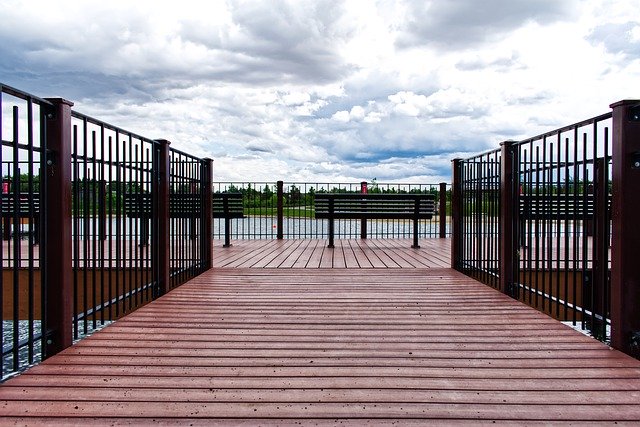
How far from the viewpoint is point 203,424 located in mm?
2088

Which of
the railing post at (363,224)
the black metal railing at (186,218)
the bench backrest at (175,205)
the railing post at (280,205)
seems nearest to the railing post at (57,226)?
the bench backrest at (175,205)

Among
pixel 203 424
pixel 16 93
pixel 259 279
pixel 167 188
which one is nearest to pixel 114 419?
pixel 203 424

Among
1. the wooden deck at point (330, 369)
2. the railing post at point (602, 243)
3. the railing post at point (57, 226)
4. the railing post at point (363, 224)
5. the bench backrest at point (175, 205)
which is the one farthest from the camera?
the railing post at point (363, 224)

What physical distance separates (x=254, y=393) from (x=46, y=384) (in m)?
1.08

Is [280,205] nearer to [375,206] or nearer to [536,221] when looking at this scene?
[375,206]

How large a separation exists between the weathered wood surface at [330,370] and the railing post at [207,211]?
7.44ft

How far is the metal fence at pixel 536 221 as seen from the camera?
11.4ft

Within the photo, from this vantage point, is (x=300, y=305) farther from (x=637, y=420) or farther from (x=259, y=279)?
(x=637, y=420)

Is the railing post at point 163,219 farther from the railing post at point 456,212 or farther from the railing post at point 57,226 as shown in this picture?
the railing post at point 456,212

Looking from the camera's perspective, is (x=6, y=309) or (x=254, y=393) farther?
(x=6, y=309)

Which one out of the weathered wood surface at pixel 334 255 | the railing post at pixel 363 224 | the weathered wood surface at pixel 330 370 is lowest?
the weathered wood surface at pixel 330 370

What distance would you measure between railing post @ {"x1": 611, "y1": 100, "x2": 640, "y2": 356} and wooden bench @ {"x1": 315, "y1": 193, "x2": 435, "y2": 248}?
22.0ft

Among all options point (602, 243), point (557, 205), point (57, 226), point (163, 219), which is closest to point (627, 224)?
point (602, 243)

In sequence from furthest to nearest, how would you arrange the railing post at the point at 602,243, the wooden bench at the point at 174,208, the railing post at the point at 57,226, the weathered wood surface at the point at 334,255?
1. the weathered wood surface at the point at 334,255
2. the wooden bench at the point at 174,208
3. the railing post at the point at 602,243
4. the railing post at the point at 57,226
